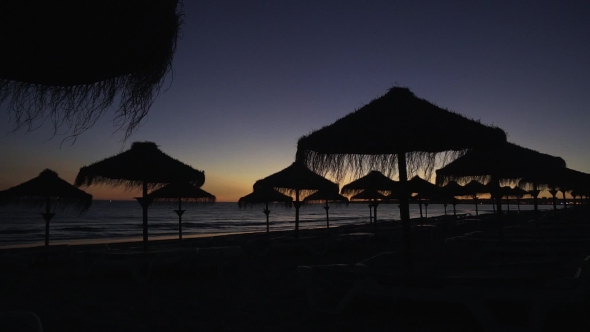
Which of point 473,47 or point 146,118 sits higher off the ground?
point 473,47

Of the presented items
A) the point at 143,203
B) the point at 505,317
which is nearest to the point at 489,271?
the point at 505,317

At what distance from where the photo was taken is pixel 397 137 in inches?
169

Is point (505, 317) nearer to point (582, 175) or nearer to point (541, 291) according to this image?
point (541, 291)

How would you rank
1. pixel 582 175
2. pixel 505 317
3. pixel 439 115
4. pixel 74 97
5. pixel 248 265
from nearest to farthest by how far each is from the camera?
1. pixel 74 97
2. pixel 505 317
3. pixel 439 115
4. pixel 248 265
5. pixel 582 175

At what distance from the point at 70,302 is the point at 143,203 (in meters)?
2.57

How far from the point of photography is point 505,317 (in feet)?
12.9

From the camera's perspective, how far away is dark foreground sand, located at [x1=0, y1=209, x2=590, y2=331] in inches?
Result: 150

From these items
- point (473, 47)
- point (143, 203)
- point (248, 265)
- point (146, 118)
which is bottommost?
point (248, 265)

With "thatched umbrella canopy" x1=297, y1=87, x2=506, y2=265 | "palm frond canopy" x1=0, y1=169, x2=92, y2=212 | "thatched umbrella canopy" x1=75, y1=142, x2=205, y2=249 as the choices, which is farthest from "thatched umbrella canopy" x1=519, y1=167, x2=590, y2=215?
"palm frond canopy" x1=0, y1=169, x2=92, y2=212

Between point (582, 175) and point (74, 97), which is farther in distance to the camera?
point (582, 175)

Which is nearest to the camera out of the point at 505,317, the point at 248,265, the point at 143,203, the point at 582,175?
the point at 505,317

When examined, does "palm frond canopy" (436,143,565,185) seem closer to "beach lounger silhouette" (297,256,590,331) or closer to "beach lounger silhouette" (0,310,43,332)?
"beach lounger silhouette" (297,256,590,331)

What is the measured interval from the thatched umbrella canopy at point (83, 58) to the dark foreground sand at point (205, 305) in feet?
8.38

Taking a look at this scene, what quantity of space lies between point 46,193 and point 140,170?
4163 millimetres
